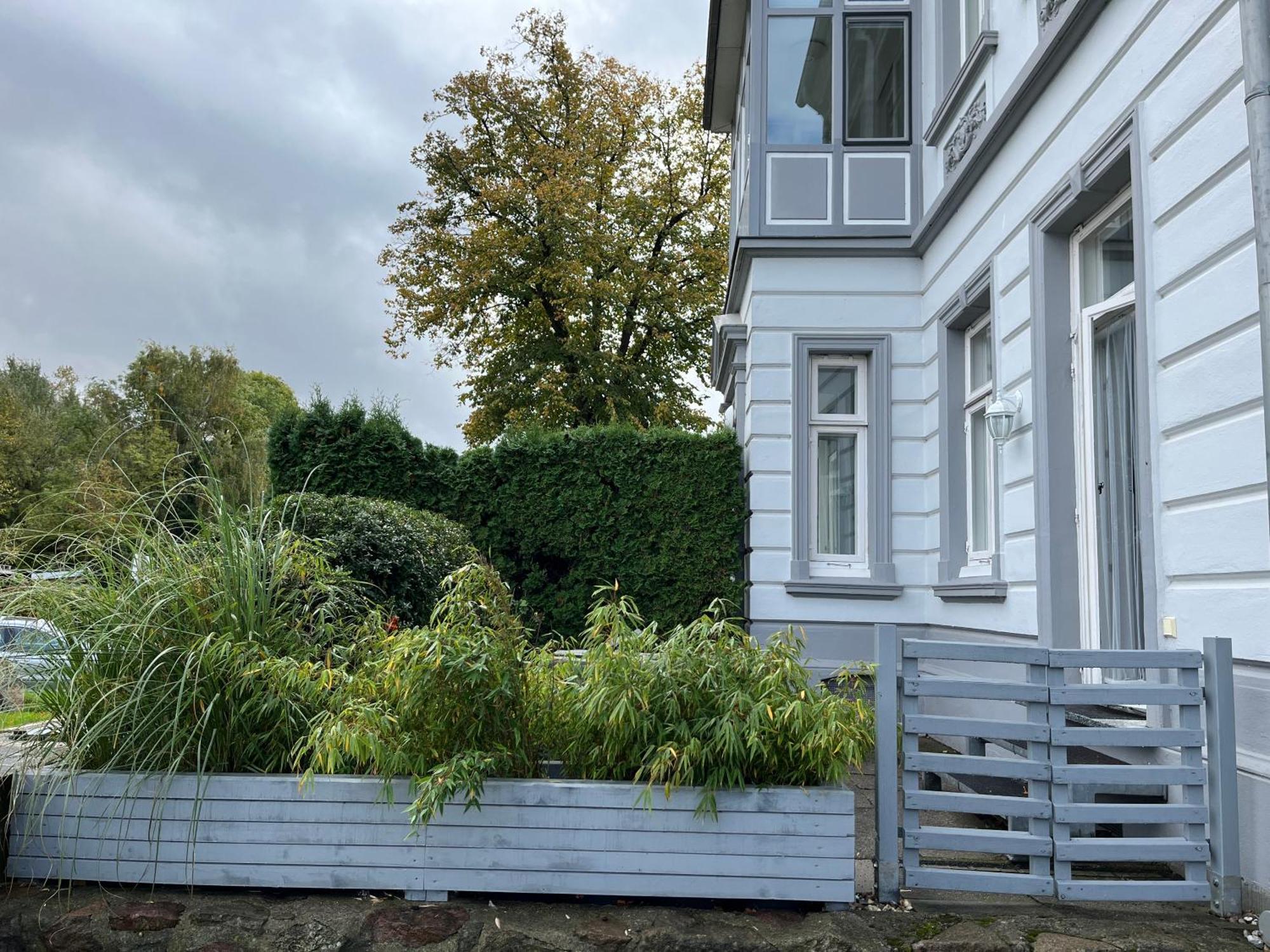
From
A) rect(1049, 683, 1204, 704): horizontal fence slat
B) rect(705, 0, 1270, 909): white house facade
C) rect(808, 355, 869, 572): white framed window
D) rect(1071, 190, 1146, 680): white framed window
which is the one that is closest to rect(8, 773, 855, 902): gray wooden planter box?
rect(1049, 683, 1204, 704): horizontal fence slat

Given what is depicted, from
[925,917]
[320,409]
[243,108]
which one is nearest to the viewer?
[925,917]

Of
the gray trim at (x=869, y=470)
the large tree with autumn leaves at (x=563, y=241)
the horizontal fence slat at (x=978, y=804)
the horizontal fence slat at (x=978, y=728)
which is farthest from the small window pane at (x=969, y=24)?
the large tree with autumn leaves at (x=563, y=241)

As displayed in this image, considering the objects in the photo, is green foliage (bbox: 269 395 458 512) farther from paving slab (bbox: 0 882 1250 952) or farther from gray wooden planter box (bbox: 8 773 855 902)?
paving slab (bbox: 0 882 1250 952)

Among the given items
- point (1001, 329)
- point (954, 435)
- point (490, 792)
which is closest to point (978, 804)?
point (490, 792)

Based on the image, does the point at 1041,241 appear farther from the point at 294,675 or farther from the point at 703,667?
the point at 294,675

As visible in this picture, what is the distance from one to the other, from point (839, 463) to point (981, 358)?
1753 millimetres

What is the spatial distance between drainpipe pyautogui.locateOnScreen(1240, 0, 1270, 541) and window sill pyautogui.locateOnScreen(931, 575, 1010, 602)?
3098 millimetres

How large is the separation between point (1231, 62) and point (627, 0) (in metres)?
14.9

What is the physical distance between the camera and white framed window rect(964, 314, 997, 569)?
23.7 ft

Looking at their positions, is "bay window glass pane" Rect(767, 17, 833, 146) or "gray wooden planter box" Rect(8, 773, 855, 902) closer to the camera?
"gray wooden planter box" Rect(8, 773, 855, 902)

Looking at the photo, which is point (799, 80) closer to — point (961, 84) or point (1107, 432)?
point (961, 84)

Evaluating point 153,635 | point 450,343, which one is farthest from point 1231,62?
point 450,343

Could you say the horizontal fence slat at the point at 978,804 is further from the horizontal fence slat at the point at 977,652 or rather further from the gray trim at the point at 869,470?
the gray trim at the point at 869,470

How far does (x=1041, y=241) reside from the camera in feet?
18.7
